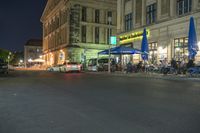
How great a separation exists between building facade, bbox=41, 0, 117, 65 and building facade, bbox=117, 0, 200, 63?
15330 millimetres

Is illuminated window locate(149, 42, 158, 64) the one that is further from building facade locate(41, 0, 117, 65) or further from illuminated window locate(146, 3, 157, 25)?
building facade locate(41, 0, 117, 65)

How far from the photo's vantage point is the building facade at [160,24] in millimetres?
28328

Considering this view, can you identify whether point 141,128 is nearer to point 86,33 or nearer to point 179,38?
point 179,38

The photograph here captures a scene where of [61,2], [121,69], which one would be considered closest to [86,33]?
[61,2]

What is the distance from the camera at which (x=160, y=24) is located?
105 feet

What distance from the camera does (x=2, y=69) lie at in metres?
33.8

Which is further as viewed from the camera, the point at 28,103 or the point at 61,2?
the point at 61,2

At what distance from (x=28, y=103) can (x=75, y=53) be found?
50.3m

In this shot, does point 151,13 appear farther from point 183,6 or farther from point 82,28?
point 82,28

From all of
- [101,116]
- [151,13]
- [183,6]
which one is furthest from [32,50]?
[101,116]

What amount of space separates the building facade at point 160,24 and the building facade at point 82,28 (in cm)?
1533

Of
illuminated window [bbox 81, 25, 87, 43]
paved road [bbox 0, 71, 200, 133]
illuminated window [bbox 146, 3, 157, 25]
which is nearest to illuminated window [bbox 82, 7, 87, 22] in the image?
illuminated window [bbox 81, 25, 87, 43]

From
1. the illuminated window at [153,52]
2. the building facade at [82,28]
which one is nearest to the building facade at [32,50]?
the building facade at [82,28]

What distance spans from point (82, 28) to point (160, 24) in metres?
30.9
